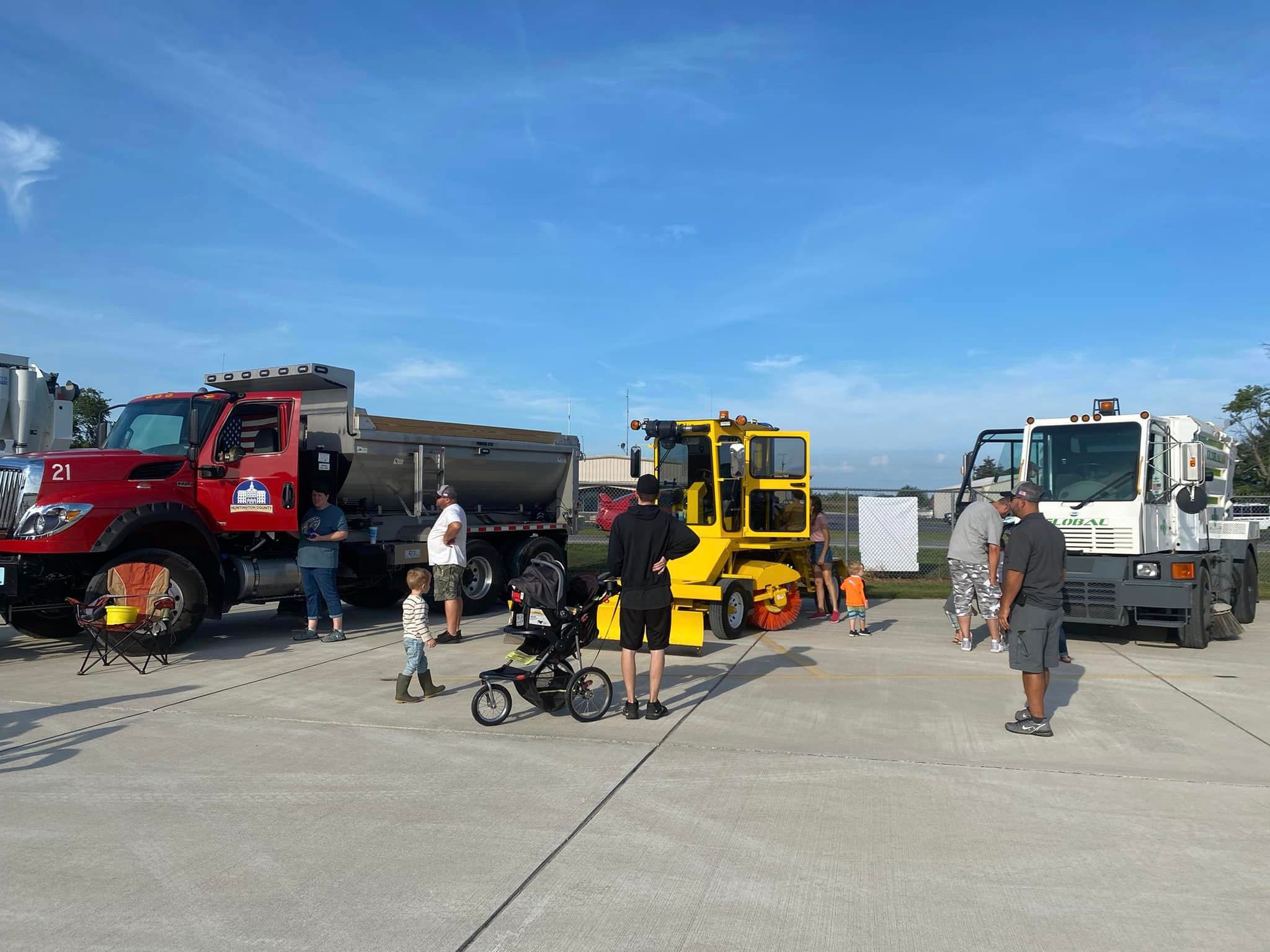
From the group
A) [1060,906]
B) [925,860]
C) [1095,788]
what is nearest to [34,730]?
[925,860]

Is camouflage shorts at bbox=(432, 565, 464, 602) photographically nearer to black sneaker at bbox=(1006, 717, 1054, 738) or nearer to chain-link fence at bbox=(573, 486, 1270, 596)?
black sneaker at bbox=(1006, 717, 1054, 738)

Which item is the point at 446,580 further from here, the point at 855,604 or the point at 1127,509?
the point at 1127,509

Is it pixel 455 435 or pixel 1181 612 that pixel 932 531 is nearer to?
pixel 1181 612

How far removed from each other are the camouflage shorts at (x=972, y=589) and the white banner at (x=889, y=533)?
7.84 meters

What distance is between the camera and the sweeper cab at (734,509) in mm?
11438

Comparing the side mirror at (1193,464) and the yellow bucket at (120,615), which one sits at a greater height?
the side mirror at (1193,464)

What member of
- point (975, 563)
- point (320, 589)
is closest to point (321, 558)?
point (320, 589)

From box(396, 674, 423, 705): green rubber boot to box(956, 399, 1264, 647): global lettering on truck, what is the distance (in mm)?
7362

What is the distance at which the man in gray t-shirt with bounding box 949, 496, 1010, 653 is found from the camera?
11.0 meters

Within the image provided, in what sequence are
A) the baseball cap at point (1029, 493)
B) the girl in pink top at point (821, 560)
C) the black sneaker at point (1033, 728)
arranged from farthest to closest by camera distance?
the girl in pink top at point (821, 560), the baseball cap at point (1029, 493), the black sneaker at point (1033, 728)

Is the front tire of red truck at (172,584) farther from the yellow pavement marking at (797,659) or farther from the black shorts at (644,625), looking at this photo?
the yellow pavement marking at (797,659)

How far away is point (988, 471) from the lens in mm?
12383

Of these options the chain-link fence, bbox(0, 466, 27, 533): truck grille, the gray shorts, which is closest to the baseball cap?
the gray shorts

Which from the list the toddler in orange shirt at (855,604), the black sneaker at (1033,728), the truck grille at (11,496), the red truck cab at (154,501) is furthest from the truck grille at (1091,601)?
the truck grille at (11,496)
